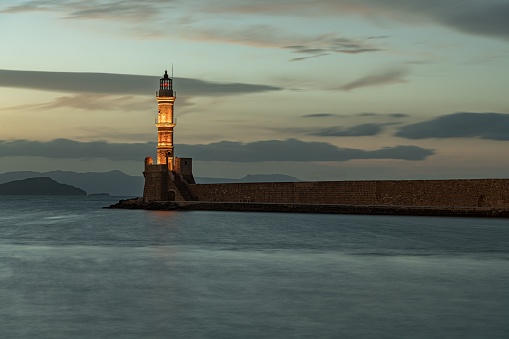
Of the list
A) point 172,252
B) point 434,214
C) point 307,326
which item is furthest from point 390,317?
point 434,214

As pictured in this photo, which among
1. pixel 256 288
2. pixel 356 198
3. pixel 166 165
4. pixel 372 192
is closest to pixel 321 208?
pixel 356 198

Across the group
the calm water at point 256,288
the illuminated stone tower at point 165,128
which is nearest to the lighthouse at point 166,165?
the illuminated stone tower at point 165,128

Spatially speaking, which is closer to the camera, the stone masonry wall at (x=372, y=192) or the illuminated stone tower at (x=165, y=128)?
the stone masonry wall at (x=372, y=192)

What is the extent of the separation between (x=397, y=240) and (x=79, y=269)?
1135cm

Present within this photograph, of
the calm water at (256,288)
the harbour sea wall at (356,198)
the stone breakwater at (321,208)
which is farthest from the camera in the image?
the harbour sea wall at (356,198)

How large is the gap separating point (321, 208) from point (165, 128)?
12.5 meters

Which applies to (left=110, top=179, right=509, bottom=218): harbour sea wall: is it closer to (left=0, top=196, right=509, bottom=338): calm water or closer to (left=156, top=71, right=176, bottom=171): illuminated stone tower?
(left=156, top=71, right=176, bottom=171): illuminated stone tower

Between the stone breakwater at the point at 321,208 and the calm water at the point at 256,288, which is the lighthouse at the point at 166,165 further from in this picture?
the calm water at the point at 256,288

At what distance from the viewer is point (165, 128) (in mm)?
49969

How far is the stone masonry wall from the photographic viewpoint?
36094mm

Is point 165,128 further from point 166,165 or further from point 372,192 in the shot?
point 372,192

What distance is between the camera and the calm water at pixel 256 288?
8656 millimetres

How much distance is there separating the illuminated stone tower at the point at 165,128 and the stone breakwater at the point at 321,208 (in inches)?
107

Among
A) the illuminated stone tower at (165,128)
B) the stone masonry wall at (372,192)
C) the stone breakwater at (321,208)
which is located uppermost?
the illuminated stone tower at (165,128)
